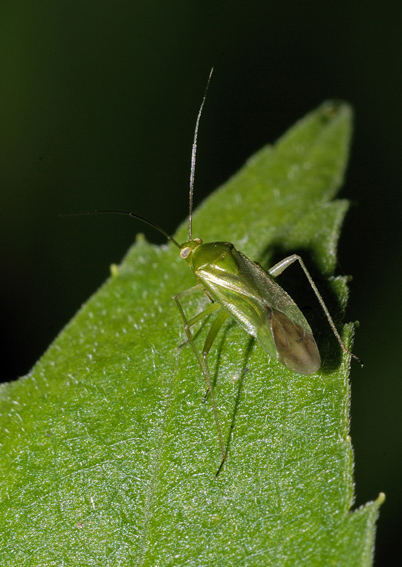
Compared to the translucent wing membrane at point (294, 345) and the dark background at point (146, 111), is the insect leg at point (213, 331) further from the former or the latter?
the dark background at point (146, 111)

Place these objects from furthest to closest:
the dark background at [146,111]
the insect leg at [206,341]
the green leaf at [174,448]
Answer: the dark background at [146,111] < the insect leg at [206,341] < the green leaf at [174,448]

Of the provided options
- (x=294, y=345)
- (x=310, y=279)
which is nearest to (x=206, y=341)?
(x=294, y=345)

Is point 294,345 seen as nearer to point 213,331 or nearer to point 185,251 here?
point 213,331

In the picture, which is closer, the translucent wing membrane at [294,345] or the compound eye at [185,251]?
the translucent wing membrane at [294,345]

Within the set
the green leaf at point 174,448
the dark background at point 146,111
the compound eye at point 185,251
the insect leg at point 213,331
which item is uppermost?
the dark background at point 146,111

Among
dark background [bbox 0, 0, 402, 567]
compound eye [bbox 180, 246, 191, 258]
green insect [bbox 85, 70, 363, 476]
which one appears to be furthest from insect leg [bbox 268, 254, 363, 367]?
dark background [bbox 0, 0, 402, 567]

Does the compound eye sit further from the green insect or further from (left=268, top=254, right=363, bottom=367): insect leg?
(left=268, top=254, right=363, bottom=367): insect leg

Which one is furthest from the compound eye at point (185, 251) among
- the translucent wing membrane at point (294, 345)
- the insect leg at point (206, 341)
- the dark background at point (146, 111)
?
the dark background at point (146, 111)
